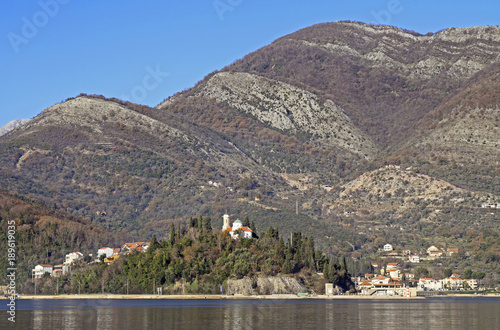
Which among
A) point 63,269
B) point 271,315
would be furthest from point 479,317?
point 63,269

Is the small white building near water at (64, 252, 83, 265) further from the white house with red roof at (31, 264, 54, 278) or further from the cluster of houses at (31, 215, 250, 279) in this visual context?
the white house with red roof at (31, 264, 54, 278)

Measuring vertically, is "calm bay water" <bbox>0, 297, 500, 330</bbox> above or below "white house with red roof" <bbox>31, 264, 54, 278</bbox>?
below

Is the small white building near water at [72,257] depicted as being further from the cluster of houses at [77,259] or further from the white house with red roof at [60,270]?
the white house with red roof at [60,270]

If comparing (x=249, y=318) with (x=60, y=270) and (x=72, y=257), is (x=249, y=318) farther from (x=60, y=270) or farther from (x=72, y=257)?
(x=72, y=257)

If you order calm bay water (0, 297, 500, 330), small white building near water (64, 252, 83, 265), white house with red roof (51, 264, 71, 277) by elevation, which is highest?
small white building near water (64, 252, 83, 265)

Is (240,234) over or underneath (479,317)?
over

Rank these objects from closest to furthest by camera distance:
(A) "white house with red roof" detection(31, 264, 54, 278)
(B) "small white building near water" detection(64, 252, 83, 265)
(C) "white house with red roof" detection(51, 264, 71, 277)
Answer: (C) "white house with red roof" detection(51, 264, 71, 277), (A) "white house with red roof" detection(31, 264, 54, 278), (B) "small white building near water" detection(64, 252, 83, 265)

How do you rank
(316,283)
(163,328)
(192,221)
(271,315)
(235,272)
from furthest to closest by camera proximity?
(192,221) → (316,283) → (235,272) → (271,315) → (163,328)

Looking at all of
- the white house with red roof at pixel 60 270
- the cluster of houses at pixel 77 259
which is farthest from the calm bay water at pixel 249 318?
the white house with red roof at pixel 60 270

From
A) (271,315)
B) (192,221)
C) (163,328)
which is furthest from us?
(192,221)

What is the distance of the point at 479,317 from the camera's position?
113125 mm

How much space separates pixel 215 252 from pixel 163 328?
73.5m

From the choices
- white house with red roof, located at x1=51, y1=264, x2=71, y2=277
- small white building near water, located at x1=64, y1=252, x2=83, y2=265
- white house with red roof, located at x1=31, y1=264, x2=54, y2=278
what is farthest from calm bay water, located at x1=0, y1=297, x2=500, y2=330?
small white building near water, located at x1=64, y1=252, x2=83, y2=265

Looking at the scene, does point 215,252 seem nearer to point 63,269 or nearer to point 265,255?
point 265,255
